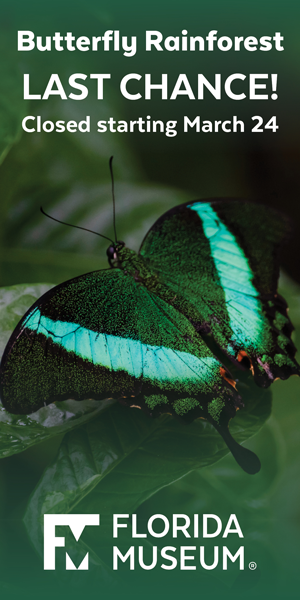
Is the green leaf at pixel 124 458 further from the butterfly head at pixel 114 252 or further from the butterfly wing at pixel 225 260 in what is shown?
the butterfly head at pixel 114 252

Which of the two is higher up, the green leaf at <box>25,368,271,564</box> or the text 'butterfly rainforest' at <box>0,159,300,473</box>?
the text 'butterfly rainforest' at <box>0,159,300,473</box>

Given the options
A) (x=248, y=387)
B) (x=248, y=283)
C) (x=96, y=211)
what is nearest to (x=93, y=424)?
(x=248, y=387)

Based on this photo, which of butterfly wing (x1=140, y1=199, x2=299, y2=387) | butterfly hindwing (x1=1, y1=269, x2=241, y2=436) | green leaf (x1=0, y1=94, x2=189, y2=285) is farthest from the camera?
green leaf (x1=0, y1=94, x2=189, y2=285)

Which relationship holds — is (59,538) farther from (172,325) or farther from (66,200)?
(66,200)

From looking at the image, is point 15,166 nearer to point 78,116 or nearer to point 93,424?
point 78,116

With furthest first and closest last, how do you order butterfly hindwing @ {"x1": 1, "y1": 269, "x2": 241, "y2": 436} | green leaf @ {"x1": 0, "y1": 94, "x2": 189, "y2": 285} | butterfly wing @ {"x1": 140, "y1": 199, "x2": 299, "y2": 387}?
green leaf @ {"x1": 0, "y1": 94, "x2": 189, "y2": 285} → butterfly wing @ {"x1": 140, "y1": 199, "x2": 299, "y2": 387} → butterfly hindwing @ {"x1": 1, "y1": 269, "x2": 241, "y2": 436}

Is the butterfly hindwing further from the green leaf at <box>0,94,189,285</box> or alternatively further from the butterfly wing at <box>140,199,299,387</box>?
the green leaf at <box>0,94,189,285</box>

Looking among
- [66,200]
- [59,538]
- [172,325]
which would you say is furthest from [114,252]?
[59,538]

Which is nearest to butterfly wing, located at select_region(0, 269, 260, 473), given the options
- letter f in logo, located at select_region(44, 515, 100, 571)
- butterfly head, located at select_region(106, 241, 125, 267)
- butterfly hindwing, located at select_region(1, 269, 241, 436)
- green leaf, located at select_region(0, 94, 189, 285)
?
butterfly hindwing, located at select_region(1, 269, 241, 436)

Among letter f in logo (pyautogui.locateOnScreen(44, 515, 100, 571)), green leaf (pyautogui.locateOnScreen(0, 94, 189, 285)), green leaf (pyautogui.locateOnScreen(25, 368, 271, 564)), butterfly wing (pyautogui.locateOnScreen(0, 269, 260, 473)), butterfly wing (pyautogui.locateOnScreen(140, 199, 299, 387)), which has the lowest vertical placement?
letter f in logo (pyautogui.locateOnScreen(44, 515, 100, 571))
